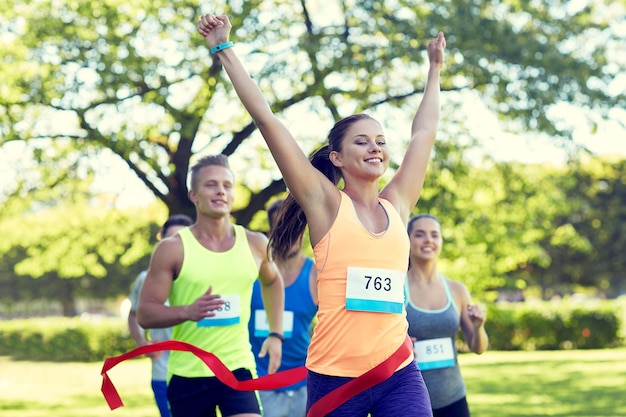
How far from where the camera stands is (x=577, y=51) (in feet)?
51.7

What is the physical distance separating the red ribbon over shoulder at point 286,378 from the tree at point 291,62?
9.77m

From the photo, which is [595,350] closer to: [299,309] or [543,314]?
[543,314]

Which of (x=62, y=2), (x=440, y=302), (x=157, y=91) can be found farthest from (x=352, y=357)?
(x=62, y=2)

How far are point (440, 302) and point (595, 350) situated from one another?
2332cm

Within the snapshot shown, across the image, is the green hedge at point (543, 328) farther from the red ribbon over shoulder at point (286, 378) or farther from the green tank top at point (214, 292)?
the red ribbon over shoulder at point (286, 378)

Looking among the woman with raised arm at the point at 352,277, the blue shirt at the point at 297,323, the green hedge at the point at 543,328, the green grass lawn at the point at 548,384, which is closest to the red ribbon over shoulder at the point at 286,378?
the woman with raised arm at the point at 352,277

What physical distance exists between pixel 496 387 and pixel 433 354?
36.9ft

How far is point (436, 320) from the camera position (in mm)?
5582

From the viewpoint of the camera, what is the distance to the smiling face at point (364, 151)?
3.72m

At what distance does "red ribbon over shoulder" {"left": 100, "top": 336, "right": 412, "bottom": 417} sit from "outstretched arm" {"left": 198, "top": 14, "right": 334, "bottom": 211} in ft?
2.16

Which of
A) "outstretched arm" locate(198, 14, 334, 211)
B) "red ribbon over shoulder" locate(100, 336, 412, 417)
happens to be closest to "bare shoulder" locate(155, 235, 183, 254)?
"red ribbon over shoulder" locate(100, 336, 412, 417)

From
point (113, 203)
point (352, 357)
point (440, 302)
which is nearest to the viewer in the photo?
point (352, 357)

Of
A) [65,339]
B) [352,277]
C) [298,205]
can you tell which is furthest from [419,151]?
[65,339]

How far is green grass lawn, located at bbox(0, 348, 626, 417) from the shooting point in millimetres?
13102
